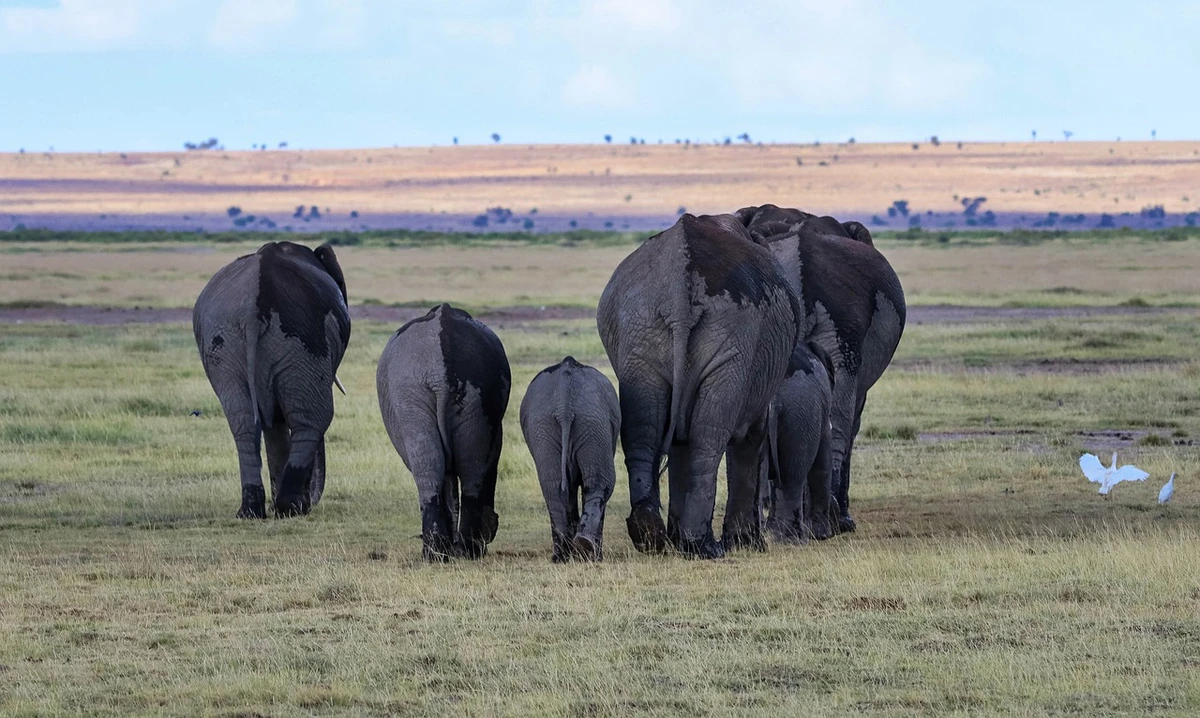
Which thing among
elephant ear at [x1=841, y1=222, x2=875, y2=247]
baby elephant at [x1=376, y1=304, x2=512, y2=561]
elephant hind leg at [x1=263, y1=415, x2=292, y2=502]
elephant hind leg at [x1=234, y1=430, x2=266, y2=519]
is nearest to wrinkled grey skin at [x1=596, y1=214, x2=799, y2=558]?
baby elephant at [x1=376, y1=304, x2=512, y2=561]

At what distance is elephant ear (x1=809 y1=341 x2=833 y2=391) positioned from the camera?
12247mm

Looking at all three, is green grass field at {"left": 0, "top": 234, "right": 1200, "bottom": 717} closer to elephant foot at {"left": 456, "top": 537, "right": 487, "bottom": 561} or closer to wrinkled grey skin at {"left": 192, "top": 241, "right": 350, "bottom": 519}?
elephant foot at {"left": 456, "top": 537, "right": 487, "bottom": 561}

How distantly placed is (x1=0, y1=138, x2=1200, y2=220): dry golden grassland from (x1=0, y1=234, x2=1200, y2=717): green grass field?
4741 inches

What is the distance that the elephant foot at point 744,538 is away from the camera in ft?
37.6

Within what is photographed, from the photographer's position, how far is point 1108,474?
44.8 ft

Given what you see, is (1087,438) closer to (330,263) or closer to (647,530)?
(330,263)

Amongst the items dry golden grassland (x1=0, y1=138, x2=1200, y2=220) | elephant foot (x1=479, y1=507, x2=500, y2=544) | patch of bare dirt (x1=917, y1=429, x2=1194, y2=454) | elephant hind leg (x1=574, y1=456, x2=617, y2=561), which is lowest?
dry golden grassland (x1=0, y1=138, x2=1200, y2=220)

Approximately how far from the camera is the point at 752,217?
14.1 meters

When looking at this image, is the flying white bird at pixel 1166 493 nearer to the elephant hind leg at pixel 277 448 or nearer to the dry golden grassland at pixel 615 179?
the elephant hind leg at pixel 277 448

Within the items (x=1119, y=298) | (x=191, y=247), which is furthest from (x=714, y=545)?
(x=191, y=247)

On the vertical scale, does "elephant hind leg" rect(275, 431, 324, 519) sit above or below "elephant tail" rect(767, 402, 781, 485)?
below

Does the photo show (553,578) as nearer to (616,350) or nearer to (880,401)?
(616,350)

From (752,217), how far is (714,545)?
388cm

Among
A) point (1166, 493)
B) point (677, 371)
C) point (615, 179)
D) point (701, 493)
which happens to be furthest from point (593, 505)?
point (615, 179)
